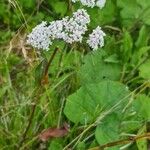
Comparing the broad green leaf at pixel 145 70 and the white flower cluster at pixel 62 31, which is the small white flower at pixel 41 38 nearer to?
the white flower cluster at pixel 62 31

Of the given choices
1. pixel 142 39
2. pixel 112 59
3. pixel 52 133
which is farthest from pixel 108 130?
pixel 142 39

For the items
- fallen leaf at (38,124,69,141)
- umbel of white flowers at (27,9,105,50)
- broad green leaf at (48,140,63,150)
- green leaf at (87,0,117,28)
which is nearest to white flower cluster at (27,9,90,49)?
umbel of white flowers at (27,9,105,50)

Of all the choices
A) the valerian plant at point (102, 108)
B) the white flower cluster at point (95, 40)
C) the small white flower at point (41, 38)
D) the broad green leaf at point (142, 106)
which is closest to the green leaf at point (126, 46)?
the valerian plant at point (102, 108)

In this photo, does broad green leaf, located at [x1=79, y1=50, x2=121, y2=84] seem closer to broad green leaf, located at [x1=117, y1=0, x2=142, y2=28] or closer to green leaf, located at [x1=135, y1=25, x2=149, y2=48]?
green leaf, located at [x1=135, y1=25, x2=149, y2=48]

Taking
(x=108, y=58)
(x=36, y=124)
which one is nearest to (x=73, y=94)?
(x=36, y=124)

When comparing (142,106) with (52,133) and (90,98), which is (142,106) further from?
(52,133)
